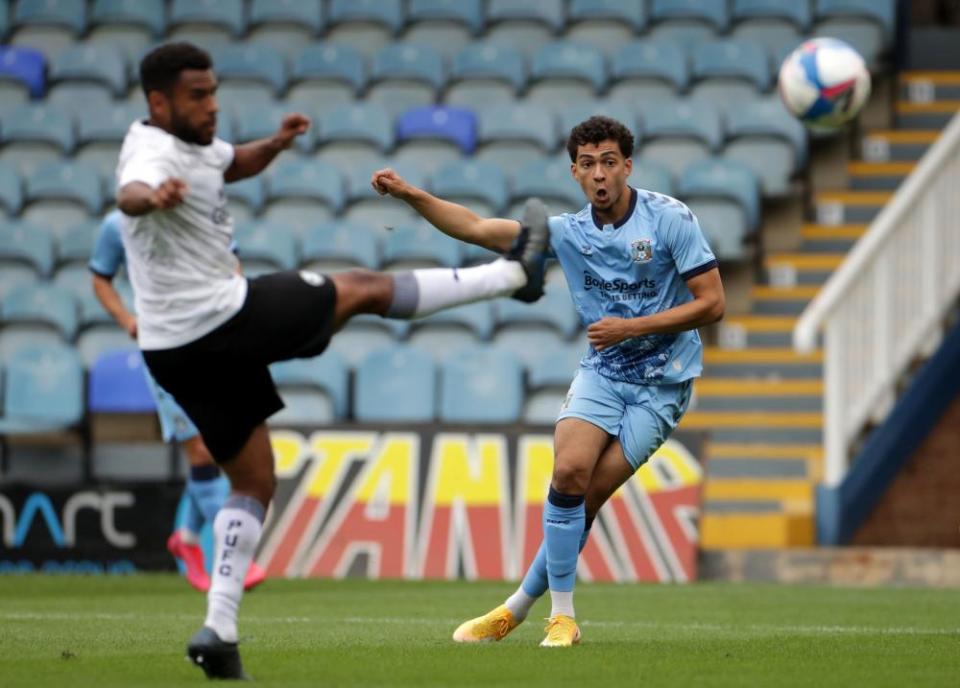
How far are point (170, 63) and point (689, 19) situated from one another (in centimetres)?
1288

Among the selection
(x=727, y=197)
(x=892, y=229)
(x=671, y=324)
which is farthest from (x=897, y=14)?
(x=671, y=324)

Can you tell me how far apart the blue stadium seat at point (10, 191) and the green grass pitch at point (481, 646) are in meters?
5.91

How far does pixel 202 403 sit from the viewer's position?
5.86 metres

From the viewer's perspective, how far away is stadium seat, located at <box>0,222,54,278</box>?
16.0m

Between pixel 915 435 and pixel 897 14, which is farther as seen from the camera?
pixel 897 14

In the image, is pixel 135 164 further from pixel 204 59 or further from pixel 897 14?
pixel 897 14

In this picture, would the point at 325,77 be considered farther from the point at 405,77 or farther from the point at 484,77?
the point at 484,77

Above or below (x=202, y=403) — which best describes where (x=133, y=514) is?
below

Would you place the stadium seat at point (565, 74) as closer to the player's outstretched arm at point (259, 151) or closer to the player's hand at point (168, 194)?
the player's outstretched arm at point (259, 151)

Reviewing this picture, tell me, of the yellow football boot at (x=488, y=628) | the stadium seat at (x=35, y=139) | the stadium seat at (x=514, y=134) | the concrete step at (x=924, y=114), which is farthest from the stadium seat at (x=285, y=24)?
the yellow football boot at (x=488, y=628)

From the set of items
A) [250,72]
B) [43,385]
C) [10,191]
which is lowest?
[43,385]

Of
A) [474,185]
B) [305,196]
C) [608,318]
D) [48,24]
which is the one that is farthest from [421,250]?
[608,318]

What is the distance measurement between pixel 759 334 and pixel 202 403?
10.1 metres

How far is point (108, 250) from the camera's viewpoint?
10375 millimetres
